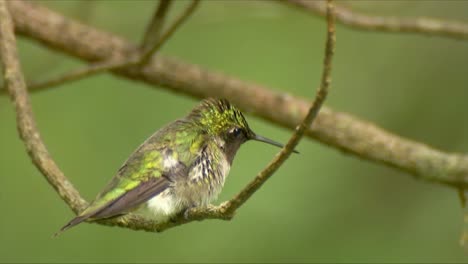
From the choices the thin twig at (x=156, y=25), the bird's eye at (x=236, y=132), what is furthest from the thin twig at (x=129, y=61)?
the bird's eye at (x=236, y=132)

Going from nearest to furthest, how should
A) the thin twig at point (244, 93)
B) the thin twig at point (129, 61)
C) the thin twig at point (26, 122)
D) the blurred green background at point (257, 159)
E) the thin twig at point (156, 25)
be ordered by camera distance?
the thin twig at point (26, 122)
the thin twig at point (244, 93)
the thin twig at point (129, 61)
the thin twig at point (156, 25)
the blurred green background at point (257, 159)

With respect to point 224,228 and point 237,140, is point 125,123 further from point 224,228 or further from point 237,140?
point 237,140

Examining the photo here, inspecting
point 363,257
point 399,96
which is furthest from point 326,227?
→ point 399,96

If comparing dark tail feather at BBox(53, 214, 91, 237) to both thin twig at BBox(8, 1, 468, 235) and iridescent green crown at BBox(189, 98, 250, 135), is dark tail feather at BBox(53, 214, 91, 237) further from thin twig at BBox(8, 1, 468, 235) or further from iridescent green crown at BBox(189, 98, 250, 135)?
thin twig at BBox(8, 1, 468, 235)

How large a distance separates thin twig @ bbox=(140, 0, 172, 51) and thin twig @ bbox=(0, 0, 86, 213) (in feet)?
3.47

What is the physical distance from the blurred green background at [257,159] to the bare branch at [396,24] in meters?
1.02

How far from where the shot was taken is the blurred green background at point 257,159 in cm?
643

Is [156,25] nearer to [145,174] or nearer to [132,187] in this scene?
[145,174]

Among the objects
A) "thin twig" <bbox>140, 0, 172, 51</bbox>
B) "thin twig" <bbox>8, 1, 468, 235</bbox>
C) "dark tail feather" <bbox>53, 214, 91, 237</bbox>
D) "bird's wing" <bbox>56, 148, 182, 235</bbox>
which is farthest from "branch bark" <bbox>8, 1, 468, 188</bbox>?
"dark tail feather" <bbox>53, 214, 91, 237</bbox>

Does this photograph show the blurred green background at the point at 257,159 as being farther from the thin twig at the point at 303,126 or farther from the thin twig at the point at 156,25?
the thin twig at the point at 303,126

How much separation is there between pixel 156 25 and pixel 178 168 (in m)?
1.62

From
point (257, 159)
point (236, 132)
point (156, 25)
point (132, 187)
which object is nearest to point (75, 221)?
point (132, 187)

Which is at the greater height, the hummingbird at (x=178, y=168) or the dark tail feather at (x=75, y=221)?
the hummingbird at (x=178, y=168)

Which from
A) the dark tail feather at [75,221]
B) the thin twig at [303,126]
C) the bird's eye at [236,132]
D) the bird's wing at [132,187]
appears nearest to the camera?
the thin twig at [303,126]
